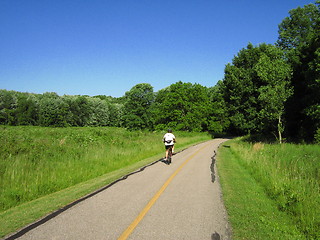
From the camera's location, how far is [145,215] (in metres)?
5.06

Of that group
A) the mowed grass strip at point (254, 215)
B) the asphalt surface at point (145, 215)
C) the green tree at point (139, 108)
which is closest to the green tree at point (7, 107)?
the green tree at point (139, 108)

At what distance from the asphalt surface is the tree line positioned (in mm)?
15601

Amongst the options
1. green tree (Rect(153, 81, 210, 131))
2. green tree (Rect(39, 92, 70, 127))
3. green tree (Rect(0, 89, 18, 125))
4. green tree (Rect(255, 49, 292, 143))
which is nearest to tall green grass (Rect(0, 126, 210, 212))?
green tree (Rect(255, 49, 292, 143))

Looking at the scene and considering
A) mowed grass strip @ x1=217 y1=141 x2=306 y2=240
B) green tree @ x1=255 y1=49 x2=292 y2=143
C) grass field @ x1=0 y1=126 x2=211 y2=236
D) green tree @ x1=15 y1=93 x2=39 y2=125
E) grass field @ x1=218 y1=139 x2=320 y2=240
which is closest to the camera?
mowed grass strip @ x1=217 y1=141 x2=306 y2=240

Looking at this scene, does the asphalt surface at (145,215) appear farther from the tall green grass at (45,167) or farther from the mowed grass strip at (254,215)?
the tall green grass at (45,167)

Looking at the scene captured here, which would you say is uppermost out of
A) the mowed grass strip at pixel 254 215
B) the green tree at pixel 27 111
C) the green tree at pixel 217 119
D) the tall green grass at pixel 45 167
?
the green tree at pixel 27 111

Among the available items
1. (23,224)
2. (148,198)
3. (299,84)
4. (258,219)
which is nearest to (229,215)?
(258,219)

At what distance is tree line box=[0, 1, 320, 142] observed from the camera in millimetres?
20578

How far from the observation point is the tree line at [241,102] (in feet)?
67.5

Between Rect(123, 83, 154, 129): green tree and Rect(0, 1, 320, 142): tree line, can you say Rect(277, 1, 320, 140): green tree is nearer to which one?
Rect(0, 1, 320, 142): tree line

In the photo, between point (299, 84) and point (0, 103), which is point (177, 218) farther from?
point (0, 103)

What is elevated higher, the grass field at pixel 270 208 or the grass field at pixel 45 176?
the grass field at pixel 45 176

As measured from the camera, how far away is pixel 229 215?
5.16 meters

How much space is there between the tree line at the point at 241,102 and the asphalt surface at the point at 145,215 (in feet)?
51.2
